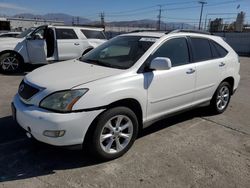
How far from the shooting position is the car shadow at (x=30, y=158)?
128 inches

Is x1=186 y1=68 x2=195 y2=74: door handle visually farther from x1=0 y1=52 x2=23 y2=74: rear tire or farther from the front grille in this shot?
x1=0 y1=52 x2=23 y2=74: rear tire

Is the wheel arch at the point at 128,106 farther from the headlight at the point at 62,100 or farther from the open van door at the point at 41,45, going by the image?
the open van door at the point at 41,45

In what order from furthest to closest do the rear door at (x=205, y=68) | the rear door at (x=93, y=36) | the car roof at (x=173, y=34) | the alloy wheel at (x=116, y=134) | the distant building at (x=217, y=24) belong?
the distant building at (x=217, y=24), the rear door at (x=93, y=36), the rear door at (x=205, y=68), the car roof at (x=173, y=34), the alloy wheel at (x=116, y=134)

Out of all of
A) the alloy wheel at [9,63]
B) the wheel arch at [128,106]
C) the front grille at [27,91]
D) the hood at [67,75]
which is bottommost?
the alloy wheel at [9,63]

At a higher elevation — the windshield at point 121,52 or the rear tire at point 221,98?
the windshield at point 121,52

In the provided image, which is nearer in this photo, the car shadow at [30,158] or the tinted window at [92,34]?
the car shadow at [30,158]

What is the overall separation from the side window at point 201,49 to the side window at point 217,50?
0.47ft

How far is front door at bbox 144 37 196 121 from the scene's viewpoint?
3.90 meters

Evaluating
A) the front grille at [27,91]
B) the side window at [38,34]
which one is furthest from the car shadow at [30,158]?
the side window at [38,34]

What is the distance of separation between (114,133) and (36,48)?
6.61m

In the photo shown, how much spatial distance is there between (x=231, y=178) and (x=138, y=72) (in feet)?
5.73

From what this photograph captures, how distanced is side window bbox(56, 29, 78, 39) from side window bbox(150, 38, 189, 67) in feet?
20.5

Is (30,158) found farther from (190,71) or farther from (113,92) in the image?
(190,71)

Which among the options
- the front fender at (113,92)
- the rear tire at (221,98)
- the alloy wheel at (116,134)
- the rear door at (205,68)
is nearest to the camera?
the front fender at (113,92)
